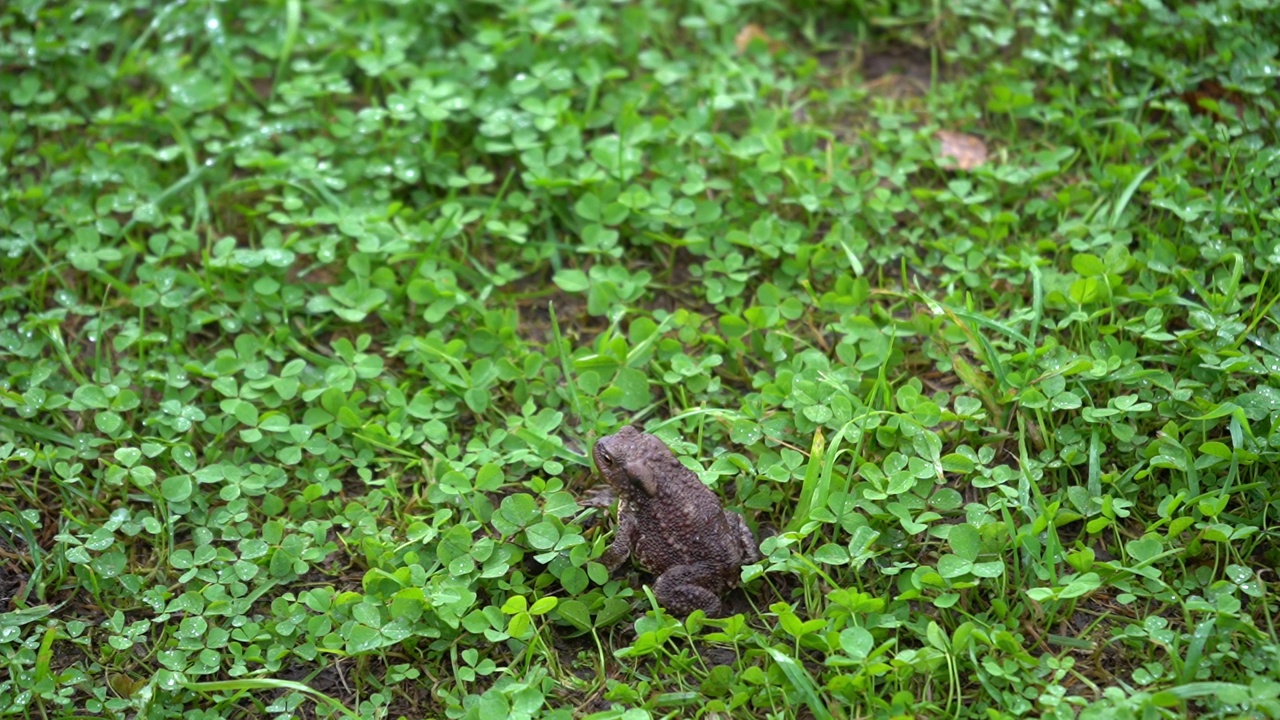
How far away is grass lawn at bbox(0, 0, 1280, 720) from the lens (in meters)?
3.11

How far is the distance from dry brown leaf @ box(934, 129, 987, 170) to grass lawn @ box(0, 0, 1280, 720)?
0.02 m

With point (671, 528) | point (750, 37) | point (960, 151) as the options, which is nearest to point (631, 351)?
point (671, 528)

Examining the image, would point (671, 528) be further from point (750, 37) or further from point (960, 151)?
point (750, 37)

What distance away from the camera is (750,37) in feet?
17.1

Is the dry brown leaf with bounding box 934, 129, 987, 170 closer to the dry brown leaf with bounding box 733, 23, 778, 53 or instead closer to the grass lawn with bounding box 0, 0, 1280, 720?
the grass lawn with bounding box 0, 0, 1280, 720

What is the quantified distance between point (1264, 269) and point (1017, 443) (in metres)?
1.20

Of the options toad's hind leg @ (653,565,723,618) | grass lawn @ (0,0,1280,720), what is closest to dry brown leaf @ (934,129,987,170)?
grass lawn @ (0,0,1280,720)

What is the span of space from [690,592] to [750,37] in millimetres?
3114

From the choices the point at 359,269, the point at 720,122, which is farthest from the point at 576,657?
the point at 720,122

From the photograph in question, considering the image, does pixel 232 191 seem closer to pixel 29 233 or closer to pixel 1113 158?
pixel 29 233

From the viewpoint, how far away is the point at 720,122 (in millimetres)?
4809

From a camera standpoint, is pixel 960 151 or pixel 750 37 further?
pixel 750 37

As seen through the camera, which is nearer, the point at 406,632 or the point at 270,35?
the point at 406,632

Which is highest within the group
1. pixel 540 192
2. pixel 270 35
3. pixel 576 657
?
pixel 270 35
